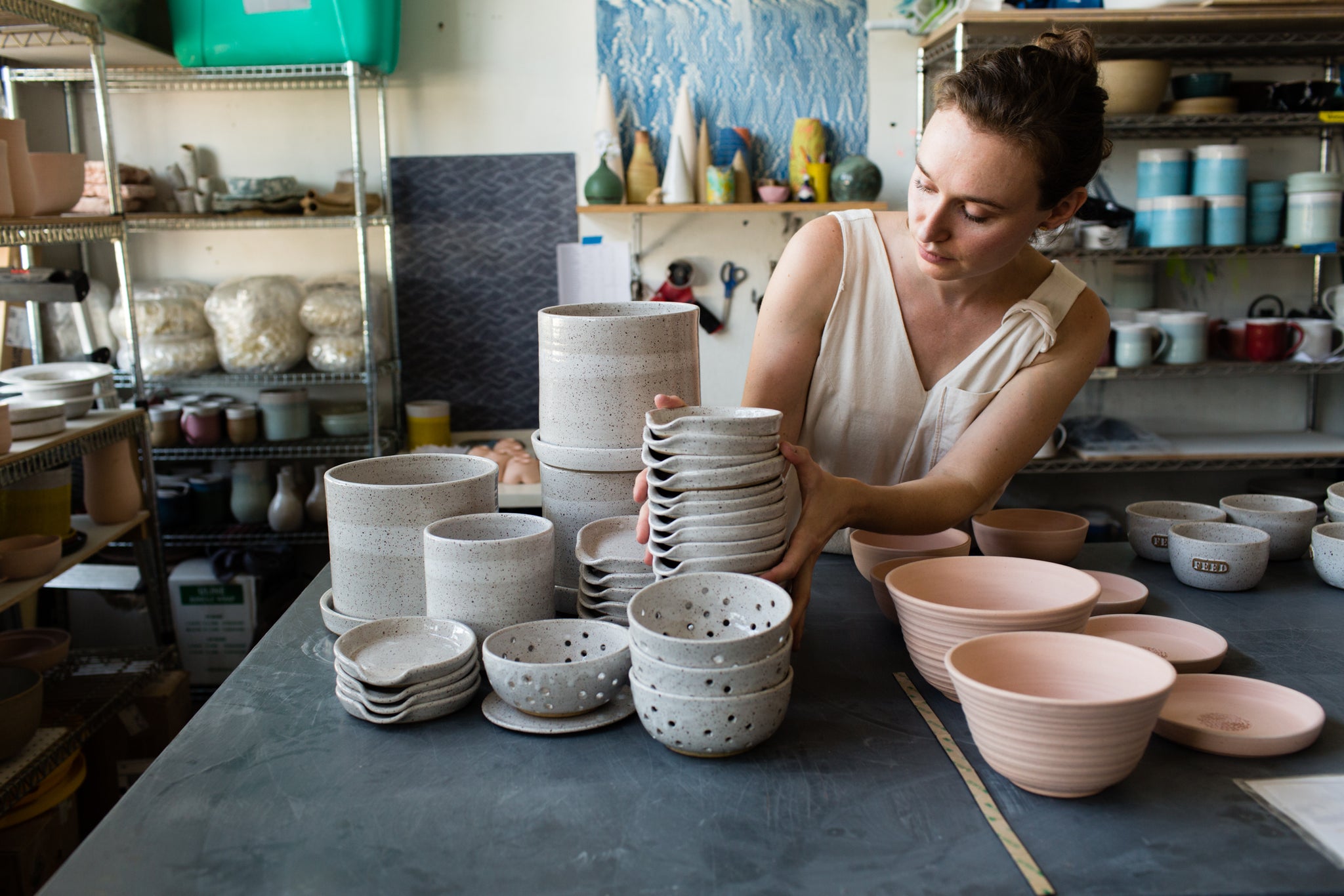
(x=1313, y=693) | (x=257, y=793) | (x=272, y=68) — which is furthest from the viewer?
(x=272, y=68)

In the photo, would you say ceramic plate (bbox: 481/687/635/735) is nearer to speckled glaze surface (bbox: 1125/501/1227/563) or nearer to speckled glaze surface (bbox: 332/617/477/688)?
speckled glaze surface (bbox: 332/617/477/688)

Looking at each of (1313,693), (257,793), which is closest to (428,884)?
(257,793)

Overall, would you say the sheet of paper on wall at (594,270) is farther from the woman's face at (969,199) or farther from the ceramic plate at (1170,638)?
the ceramic plate at (1170,638)

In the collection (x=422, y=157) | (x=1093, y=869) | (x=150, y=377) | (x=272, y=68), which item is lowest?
(x=1093, y=869)

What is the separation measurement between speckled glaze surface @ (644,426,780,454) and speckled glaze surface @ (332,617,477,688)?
347mm

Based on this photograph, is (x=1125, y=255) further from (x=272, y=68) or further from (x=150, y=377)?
(x=150, y=377)

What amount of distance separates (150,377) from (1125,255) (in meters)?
3.33

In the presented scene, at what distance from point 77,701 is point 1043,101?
260 cm

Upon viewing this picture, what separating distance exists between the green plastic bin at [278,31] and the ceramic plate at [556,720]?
2712 millimetres

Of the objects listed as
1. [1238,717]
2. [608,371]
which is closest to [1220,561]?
[1238,717]

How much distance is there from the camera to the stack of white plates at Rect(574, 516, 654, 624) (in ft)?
4.35

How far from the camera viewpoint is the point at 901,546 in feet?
5.30

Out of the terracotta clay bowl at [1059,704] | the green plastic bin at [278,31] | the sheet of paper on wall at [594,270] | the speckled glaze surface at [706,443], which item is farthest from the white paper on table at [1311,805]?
the green plastic bin at [278,31]

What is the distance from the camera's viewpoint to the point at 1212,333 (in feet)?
12.0
